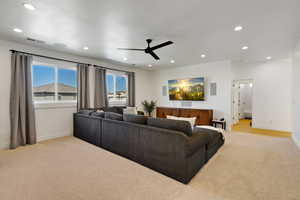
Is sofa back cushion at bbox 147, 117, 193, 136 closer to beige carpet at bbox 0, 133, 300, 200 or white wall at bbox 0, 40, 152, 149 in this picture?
beige carpet at bbox 0, 133, 300, 200

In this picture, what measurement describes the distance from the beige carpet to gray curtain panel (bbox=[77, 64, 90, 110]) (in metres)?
1.83

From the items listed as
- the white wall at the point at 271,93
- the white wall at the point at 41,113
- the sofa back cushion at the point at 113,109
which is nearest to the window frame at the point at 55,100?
the white wall at the point at 41,113

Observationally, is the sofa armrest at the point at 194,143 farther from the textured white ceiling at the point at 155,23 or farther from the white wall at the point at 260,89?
the white wall at the point at 260,89

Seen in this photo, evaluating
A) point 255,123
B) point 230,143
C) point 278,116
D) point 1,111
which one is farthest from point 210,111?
point 1,111

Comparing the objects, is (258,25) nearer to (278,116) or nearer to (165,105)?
(278,116)

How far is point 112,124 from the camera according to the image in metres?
3.13

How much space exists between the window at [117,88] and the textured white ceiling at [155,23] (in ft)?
7.07

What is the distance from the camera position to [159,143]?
2314 mm

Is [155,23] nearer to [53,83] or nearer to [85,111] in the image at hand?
[85,111]

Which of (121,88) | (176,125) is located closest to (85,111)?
(121,88)

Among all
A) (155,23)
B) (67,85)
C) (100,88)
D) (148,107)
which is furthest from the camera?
(148,107)

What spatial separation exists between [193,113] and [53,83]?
5219 millimetres

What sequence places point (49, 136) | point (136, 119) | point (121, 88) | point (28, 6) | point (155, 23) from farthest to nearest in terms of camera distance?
point (121, 88)
point (49, 136)
point (136, 119)
point (155, 23)
point (28, 6)

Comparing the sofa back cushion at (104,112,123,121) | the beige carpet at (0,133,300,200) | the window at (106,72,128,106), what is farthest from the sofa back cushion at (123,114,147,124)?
the window at (106,72,128,106)
